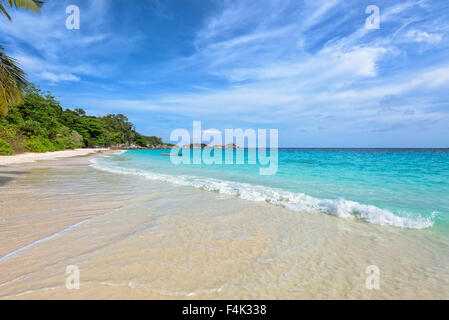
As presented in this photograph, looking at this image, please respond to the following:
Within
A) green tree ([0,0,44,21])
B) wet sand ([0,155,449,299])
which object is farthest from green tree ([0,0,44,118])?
wet sand ([0,155,449,299])

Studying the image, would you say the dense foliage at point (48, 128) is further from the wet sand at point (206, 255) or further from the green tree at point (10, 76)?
the wet sand at point (206, 255)

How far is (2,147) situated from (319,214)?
34238 mm

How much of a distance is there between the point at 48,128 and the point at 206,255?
5571cm

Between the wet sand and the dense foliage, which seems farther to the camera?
the dense foliage

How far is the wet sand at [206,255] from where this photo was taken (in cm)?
232

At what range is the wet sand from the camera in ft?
7.63

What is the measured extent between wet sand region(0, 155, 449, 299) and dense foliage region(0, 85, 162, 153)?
416 inches

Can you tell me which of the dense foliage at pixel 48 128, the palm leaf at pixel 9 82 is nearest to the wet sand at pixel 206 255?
the palm leaf at pixel 9 82

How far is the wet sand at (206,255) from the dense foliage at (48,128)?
1056 centimetres

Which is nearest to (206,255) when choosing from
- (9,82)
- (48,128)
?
(9,82)

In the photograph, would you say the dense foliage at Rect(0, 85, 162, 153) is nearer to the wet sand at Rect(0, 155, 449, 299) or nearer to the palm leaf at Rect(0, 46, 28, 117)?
the palm leaf at Rect(0, 46, 28, 117)

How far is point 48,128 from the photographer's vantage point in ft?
139

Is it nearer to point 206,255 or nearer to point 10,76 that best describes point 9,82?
point 10,76
